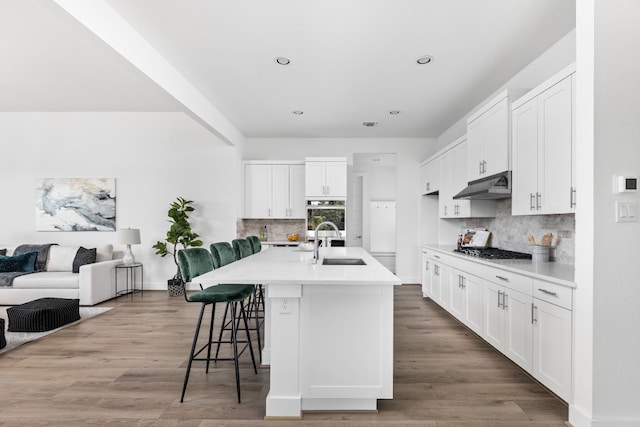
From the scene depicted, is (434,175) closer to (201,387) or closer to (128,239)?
(201,387)

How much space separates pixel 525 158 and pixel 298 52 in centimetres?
234

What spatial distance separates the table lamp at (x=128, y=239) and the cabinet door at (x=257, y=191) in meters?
1.84

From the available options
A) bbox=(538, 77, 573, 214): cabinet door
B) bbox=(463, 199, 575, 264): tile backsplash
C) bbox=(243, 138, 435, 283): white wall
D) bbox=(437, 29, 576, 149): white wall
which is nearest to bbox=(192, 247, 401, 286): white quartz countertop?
bbox=(538, 77, 573, 214): cabinet door

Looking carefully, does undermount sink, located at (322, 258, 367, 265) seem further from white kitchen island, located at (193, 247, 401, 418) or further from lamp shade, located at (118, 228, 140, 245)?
lamp shade, located at (118, 228, 140, 245)

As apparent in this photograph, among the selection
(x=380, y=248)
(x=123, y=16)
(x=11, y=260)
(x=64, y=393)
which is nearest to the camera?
(x=64, y=393)

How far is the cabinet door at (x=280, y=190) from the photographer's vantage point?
6453mm

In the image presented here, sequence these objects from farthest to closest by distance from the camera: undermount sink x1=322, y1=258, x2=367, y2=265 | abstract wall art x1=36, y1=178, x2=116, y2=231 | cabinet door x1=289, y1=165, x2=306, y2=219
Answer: cabinet door x1=289, y1=165, x2=306, y2=219, abstract wall art x1=36, y1=178, x2=116, y2=231, undermount sink x1=322, y1=258, x2=367, y2=265

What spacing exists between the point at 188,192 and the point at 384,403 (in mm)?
5078

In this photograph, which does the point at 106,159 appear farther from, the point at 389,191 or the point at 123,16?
the point at 389,191

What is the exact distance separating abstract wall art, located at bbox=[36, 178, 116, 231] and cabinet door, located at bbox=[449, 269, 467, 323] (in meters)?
5.61

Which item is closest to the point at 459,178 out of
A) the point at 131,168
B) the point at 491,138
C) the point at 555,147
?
the point at 491,138

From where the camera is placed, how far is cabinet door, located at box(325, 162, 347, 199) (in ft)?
20.5

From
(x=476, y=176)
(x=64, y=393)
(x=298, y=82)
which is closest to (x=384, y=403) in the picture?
(x=64, y=393)

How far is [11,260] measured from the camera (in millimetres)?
5176
